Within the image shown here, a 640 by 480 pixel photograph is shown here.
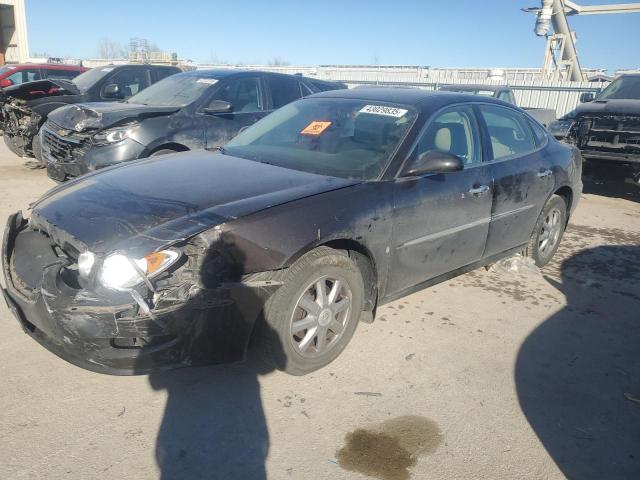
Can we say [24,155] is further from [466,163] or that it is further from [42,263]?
[466,163]

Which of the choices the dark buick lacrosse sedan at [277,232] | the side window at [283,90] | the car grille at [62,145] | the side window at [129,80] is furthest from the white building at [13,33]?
the dark buick lacrosse sedan at [277,232]

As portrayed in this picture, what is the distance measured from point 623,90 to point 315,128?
804cm

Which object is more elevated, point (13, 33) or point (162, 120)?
point (13, 33)

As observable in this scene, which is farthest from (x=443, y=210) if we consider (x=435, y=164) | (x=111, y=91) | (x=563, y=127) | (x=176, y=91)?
(x=111, y=91)

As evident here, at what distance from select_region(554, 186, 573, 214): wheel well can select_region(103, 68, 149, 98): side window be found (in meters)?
7.37

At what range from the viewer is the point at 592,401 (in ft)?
9.46

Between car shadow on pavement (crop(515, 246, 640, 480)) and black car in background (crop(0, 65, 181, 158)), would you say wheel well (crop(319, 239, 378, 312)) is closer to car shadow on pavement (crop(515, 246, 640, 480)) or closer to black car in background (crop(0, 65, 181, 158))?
car shadow on pavement (crop(515, 246, 640, 480))

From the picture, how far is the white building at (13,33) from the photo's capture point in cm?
2939

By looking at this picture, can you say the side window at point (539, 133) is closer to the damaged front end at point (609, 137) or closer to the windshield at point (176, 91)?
the damaged front end at point (609, 137)

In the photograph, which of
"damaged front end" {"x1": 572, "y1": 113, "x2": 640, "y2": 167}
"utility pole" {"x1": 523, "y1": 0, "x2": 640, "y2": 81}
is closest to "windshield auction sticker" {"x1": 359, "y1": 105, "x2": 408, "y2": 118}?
"damaged front end" {"x1": 572, "y1": 113, "x2": 640, "y2": 167}

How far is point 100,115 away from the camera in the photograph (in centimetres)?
571

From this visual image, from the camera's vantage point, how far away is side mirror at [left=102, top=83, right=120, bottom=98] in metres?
8.07

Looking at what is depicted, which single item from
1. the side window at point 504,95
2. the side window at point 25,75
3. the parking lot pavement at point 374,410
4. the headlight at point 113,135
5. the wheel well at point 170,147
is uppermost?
the side window at point 504,95

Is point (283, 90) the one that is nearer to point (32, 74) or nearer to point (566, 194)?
point (566, 194)
